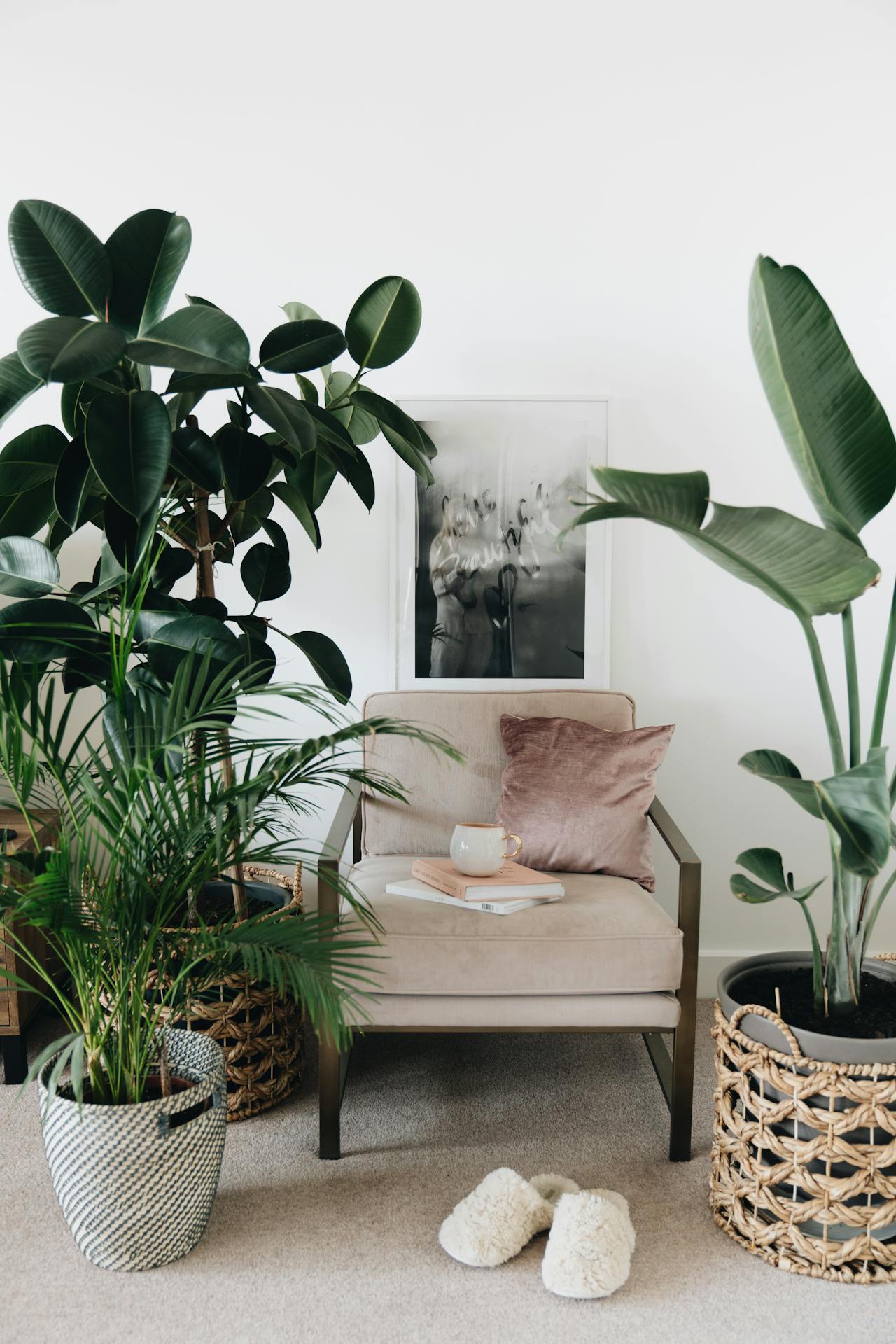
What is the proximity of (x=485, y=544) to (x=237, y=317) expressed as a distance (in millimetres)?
880

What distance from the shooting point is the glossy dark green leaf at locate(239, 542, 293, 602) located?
2.34 m

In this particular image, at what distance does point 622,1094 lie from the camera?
7.69 feet

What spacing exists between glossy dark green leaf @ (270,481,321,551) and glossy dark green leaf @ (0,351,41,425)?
0.56 m

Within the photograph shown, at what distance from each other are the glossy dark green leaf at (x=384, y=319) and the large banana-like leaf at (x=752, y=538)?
110 cm

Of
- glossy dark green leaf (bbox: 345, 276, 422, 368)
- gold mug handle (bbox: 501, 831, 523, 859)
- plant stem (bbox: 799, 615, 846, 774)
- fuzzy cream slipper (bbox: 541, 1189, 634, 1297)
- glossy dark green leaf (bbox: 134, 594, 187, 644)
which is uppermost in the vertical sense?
glossy dark green leaf (bbox: 345, 276, 422, 368)

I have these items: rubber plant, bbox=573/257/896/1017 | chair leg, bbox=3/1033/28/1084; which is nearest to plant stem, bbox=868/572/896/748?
rubber plant, bbox=573/257/896/1017

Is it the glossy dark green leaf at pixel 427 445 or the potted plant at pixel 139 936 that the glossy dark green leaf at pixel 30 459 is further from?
the glossy dark green leaf at pixel 427 445

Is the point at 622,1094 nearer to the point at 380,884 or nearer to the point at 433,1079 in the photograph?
the point at 433,1079

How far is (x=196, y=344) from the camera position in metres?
1.69

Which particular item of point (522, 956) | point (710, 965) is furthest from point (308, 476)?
point (710, 965)

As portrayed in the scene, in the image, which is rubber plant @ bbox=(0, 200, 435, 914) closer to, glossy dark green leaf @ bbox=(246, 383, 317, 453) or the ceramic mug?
glossy dark green leaf @ bbox=(246, 383, 317, 453)

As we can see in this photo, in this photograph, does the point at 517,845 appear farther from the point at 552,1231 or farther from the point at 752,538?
the point at 752,538

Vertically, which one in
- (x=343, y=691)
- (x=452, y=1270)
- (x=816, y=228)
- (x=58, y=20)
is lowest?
(x=452, y=1270)

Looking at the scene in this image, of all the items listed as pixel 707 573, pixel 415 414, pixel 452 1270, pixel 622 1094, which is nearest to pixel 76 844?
pixel 452 1270
